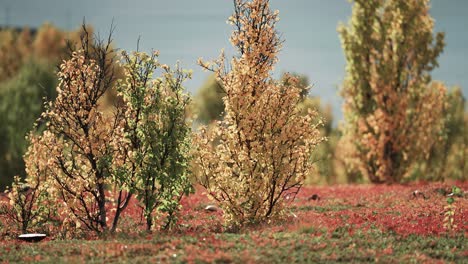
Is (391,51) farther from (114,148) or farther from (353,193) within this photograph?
(114,148)

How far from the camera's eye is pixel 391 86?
38.5m

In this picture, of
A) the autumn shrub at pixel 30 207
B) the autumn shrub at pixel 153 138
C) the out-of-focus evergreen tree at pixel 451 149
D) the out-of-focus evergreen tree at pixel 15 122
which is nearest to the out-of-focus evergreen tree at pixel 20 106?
the out-of-focus evergreen tree at pixel 15 122

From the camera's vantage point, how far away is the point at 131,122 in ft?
57.7

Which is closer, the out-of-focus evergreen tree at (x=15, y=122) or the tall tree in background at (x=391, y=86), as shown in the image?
the tall tree in background at (x=391, y=86)

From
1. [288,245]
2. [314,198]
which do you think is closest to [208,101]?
[314,198]

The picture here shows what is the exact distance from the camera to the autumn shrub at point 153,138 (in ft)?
56.3

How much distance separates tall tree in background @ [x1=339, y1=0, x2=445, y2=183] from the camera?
38219 millimetres

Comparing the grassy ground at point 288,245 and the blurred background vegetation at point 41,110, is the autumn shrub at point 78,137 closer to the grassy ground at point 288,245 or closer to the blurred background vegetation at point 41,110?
the grassy ground at point 288,245

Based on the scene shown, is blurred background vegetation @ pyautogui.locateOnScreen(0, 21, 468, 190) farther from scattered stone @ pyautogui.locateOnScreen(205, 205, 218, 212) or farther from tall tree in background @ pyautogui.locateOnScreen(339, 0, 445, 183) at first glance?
scattered stone @ pyautogui.locateOnScreen(205, 205, 218, 212)

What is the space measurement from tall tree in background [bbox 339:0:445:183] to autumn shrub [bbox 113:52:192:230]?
23.1m

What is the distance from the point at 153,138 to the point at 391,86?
24.6 m

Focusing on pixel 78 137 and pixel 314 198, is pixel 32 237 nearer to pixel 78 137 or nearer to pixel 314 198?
pixel 78 137

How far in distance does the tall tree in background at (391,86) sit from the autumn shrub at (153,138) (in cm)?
2307

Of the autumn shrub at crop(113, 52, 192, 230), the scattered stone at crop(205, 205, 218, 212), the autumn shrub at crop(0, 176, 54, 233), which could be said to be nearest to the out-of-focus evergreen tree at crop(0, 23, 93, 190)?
the scattered stone at crop(205, 205, 218, 212)
